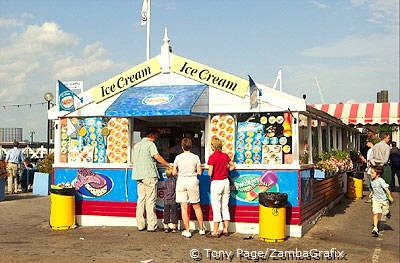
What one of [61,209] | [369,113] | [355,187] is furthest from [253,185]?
[369,113]

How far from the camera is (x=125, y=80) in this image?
35.6 feet

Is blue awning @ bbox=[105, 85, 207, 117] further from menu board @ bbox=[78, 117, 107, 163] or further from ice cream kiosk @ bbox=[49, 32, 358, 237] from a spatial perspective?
menu board @ bbox=[78, 117, 107, 163]

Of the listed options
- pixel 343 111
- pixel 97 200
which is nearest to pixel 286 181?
pixel 97 200

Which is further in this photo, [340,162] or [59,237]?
[340,162]

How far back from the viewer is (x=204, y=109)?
10125 mm

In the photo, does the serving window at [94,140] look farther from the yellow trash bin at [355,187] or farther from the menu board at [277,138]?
the yellow trash bin at [355,187]

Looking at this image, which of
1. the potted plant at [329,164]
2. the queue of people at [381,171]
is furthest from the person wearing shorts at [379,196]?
the potted plant at [329,164]

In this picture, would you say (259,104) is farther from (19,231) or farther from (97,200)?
(19,231)

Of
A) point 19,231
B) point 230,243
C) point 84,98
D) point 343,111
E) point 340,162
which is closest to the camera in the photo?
point 230,243

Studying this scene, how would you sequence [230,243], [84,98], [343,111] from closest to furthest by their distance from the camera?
[230,243]
[84,98]
[343,111]

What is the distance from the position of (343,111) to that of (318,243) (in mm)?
14279

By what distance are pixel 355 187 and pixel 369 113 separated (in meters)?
6.13

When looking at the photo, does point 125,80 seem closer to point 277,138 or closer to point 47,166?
point 277,138

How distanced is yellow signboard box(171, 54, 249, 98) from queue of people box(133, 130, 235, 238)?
1182 millimetres
